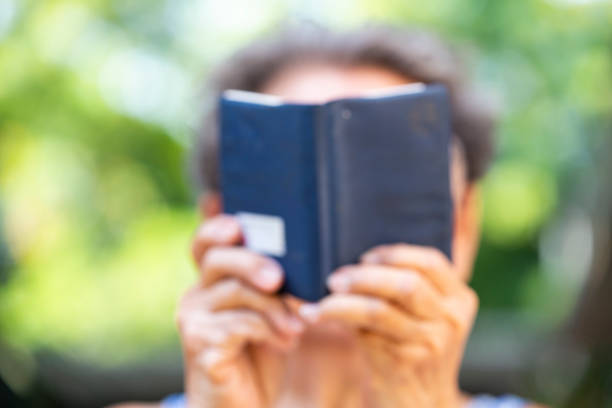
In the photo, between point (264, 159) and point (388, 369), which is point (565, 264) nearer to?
point (388, 369)

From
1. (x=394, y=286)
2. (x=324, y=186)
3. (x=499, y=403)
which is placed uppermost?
(x=324, y=186)

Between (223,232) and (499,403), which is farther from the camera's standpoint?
(499,403)

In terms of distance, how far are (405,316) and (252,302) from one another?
18cm

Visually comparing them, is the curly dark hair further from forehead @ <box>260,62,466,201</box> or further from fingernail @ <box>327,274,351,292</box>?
fingernail @ <box>327,274,351,292</box>

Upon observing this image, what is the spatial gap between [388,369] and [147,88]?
190 centimetres

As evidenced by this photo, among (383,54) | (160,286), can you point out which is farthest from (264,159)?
(160,286)

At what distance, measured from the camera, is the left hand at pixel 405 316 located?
67 cm

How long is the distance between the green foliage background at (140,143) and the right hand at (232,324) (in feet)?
4.98

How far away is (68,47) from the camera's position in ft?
8.07

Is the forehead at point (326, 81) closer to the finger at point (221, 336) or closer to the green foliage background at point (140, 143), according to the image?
the finger at point (221, 336)

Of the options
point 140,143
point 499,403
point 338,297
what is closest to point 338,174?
point 338,297

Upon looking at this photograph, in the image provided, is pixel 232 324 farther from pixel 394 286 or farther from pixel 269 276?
pixel 394 286

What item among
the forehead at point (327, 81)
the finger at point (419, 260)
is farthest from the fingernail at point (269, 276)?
the forehead at point (327, 81)

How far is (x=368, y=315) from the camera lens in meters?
0.69
